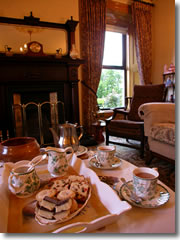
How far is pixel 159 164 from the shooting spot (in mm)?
1987

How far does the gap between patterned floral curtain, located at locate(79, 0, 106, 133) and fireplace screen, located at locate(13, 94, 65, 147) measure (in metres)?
0.61

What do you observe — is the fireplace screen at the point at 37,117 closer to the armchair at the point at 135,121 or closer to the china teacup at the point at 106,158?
the armchair at the point at 135,121

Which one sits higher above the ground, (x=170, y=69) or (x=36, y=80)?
(x=170, y=69)

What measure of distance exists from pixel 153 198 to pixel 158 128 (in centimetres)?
136

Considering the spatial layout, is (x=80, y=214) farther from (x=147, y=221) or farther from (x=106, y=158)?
(x=106, y=158)

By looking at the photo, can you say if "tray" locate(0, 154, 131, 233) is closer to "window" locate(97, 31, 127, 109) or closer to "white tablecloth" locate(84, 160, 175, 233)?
"white tablecloth" locate(84, 160, 175, 233)

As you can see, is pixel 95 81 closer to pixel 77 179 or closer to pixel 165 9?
pixel 165 9

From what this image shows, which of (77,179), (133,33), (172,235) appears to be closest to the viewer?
(172,235)

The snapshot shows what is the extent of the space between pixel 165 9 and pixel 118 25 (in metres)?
1.06

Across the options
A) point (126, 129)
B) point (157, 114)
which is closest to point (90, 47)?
point (126, 129)

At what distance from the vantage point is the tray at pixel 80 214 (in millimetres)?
405

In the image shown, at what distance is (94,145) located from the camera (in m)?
2.77

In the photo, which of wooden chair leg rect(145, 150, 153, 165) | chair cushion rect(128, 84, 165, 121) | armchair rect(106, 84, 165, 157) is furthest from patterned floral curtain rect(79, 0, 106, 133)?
wooden chair leg rect(145, 150, 153, 165)

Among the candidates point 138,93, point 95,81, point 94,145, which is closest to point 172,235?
point 94,145
